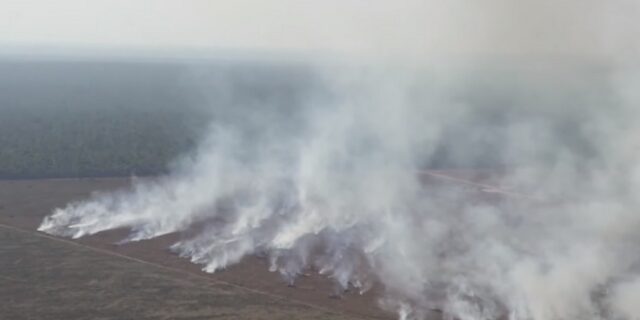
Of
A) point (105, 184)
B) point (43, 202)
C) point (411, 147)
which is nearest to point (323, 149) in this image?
point (411, 147)

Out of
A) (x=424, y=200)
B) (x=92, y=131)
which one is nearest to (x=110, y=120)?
(x=92, y=131)

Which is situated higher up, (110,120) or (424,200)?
(110,120)

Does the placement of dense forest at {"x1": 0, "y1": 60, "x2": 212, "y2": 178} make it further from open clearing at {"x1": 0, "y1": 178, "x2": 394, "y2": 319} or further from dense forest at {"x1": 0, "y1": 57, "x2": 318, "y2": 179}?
open clearing at {"x1": 0, "y1": 178, "x2": 394, "y2": 319}

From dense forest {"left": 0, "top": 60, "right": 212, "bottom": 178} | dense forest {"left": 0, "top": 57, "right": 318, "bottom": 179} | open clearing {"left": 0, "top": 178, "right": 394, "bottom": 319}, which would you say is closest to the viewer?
open clearing {"left": 0, "top": 178, "right": 394, "bottom": 319}

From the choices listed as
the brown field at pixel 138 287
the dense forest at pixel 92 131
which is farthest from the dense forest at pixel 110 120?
the brown field at pixel 138 287

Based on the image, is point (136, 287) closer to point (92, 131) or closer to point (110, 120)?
point (92, 131)

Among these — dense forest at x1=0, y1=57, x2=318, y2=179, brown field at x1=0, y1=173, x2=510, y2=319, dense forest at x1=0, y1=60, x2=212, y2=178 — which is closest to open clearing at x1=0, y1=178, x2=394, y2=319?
brown field at x1=0, y1=173, x2=510, y2=319

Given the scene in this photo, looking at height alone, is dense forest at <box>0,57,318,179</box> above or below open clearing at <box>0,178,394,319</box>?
above
